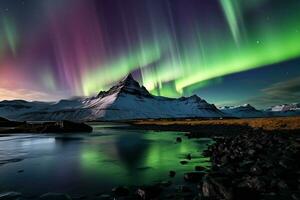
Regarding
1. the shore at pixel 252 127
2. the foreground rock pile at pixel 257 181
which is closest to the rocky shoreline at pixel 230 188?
the foreground rock pile at pixel 257 181

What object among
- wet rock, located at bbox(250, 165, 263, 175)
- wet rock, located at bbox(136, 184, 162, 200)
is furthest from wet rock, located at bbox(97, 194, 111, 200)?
wet rock, located at bbox(250, 165, 263, 175)

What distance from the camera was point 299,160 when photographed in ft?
77.8

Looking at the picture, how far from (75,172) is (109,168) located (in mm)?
3471

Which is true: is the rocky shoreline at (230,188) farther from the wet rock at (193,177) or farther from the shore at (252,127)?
the shore at (252,127)

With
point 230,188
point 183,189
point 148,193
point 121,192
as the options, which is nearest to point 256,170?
point 230,188

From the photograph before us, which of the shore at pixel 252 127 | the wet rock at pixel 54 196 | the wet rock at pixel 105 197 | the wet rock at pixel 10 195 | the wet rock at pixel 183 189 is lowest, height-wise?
the wet rock at pixel 183 189

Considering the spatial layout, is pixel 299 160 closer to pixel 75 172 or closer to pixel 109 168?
pixel 109 168

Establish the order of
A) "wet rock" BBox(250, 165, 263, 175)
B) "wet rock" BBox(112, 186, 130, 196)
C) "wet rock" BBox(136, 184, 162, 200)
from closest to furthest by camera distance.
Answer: "wet rock" BBox(136, 184, 162, 200) < "wet rock" BBox(112, 186, 130, 196) < "wet rock" BBox(250, 165, 263, 175)

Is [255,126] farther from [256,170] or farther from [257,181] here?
[257,181]

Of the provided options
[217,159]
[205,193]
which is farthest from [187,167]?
[205,193]

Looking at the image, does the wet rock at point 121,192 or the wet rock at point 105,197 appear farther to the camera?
the wet rock at point 121,192

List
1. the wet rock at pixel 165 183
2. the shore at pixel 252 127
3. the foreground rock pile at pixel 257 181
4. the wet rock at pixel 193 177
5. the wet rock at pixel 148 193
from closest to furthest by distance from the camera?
1. the foreground rock pile at pixel 257 181
2. the wet rock at pixel 148 193
3. the wet rock at pixel 165 183
4. the wet rock at pixel 193 177
5. the shore at pixel 252 127

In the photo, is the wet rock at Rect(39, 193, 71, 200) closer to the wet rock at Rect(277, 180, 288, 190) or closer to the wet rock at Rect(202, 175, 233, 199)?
the wet rock at Rect(202, 175, 233, 199)

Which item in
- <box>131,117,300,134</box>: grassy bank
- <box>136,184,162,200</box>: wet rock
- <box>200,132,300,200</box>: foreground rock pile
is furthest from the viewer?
<box>131,117,300,134</box>: grassy bank
